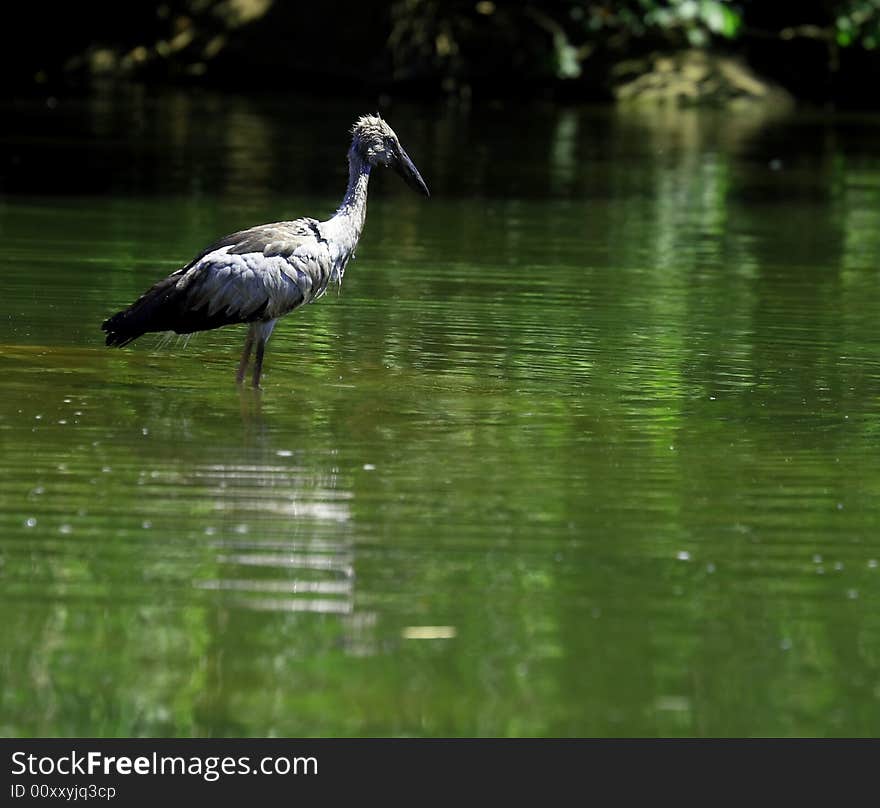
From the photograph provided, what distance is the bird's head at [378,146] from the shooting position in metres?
11.3

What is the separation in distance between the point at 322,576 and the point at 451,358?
4.62 meters

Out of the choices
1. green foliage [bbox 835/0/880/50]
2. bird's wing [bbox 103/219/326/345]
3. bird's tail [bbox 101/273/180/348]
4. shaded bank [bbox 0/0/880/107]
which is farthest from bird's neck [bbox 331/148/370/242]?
shaded bank [bbox 0/0/880/107]

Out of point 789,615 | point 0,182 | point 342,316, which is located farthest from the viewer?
point 0,182

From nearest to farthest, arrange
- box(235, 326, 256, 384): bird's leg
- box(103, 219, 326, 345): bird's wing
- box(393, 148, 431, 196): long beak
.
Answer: box(103, 219, 326, 345): bird's wing → box(235, 326, 256, 384): bird's leg → box(393, 148, 431, 196): long beak

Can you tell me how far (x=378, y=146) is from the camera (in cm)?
1135

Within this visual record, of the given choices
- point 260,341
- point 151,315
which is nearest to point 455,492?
point 260,341

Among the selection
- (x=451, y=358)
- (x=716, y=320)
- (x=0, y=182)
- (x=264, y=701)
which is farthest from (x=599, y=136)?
(x=264, y=701)

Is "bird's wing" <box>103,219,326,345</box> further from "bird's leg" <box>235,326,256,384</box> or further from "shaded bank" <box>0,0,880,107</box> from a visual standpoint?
"shaded bank" <box>0,0,880,107</box>

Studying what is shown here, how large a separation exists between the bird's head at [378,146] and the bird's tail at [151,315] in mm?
1590

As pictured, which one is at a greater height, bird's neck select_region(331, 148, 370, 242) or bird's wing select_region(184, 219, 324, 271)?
bird's neck select_region(331, 148, 370, 242)

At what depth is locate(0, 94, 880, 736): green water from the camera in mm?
5891

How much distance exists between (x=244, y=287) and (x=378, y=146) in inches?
63.1

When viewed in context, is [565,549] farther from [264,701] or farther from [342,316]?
[342,316]
